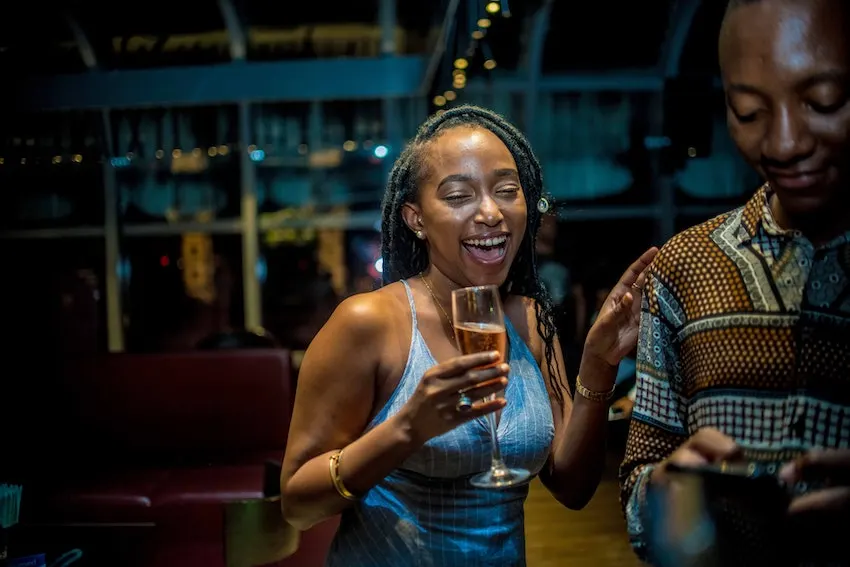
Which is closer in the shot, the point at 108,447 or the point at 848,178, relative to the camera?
the point at 848,178

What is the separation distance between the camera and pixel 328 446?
137 cm

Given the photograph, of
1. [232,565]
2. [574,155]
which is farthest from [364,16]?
[232,565]

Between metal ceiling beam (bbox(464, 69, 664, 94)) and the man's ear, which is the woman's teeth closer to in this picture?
the man's ear

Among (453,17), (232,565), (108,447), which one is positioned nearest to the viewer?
(232,565)

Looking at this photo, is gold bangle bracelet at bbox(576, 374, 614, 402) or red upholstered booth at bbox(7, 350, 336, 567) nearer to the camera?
gold bangle bracelet at bbox(576, 374, 614, 402)

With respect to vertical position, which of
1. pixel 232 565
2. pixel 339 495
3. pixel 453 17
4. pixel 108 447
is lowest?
pixel 108 447

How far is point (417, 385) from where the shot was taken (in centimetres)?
130

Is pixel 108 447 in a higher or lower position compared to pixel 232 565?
lower

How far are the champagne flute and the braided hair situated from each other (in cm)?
35

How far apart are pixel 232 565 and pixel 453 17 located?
3921 millimetres

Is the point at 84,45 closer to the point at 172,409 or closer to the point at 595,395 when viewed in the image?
the point at 172,409

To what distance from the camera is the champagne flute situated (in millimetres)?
1200

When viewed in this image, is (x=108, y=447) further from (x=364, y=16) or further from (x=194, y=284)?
(x=364, y=16)

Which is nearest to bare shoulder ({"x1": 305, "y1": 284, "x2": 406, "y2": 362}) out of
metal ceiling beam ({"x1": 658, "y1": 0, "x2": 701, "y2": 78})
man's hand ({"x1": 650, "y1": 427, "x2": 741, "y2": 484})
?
man's hand ({"x1": 650, "y1": 427, "x2": 741, "y2": 484})
